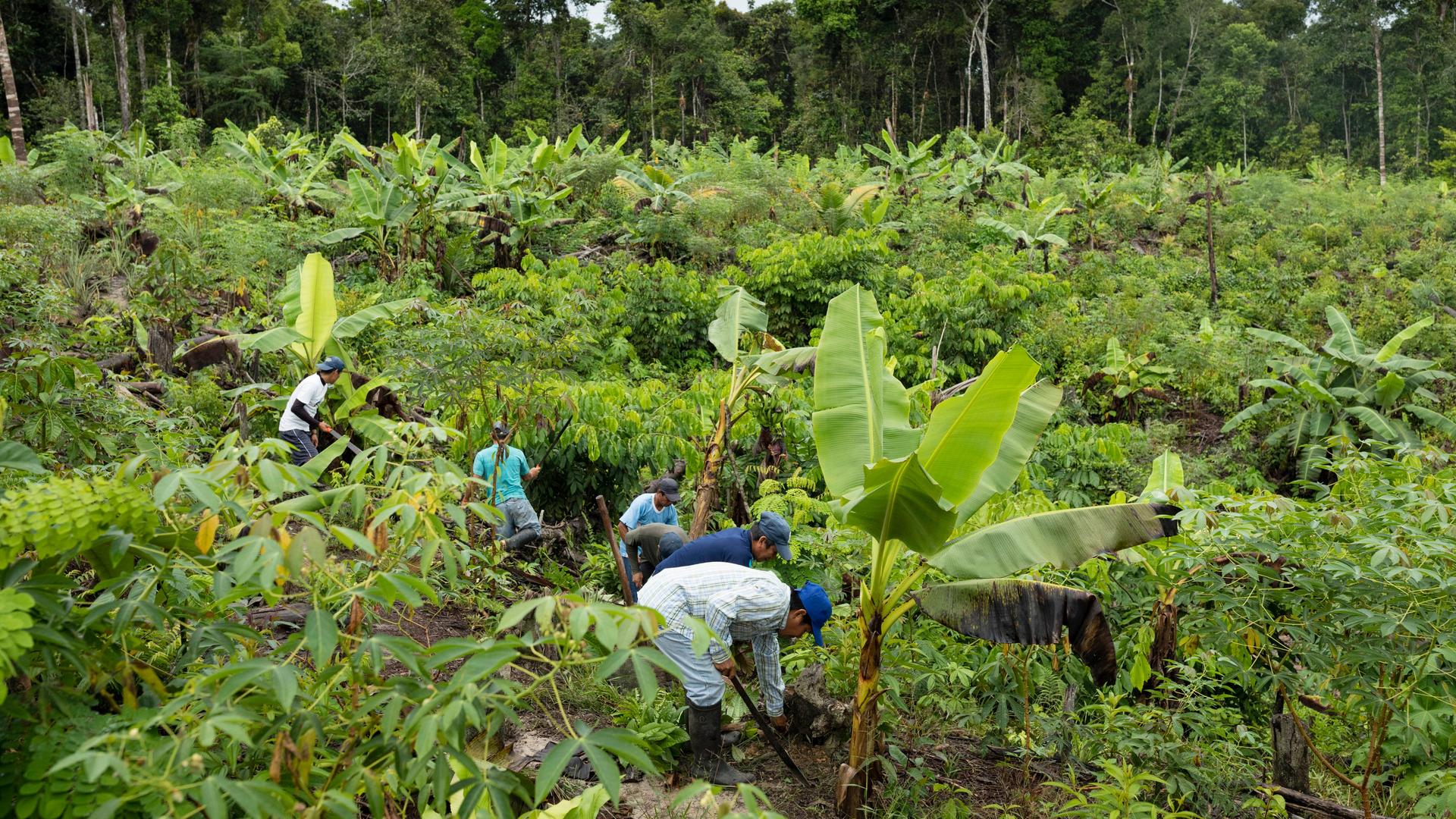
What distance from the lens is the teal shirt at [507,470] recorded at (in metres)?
6.36

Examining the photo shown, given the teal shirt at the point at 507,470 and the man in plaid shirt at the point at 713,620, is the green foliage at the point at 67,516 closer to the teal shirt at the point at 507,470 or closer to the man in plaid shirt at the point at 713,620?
the man in plaid shirt at the point at 713,620

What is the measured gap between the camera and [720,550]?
454cm

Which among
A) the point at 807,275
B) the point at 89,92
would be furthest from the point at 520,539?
the point at 89,92

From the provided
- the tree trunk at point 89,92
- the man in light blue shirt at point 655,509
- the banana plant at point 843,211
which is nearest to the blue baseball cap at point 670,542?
the man in light blue shirt at point 655,509

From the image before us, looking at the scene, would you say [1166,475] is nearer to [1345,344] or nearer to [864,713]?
[864,713]

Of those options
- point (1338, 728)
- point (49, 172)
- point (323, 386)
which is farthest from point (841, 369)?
point (49, 172)

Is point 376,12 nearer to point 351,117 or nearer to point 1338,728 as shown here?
point 351,117

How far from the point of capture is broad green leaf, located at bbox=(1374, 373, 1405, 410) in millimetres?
10989

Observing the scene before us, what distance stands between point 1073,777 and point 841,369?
192 cm

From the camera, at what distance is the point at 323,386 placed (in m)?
6.87

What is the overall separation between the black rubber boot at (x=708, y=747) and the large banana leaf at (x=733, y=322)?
317 cm

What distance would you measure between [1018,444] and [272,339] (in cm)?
571

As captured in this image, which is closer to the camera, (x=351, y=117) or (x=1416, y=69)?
(x=351, y=117)

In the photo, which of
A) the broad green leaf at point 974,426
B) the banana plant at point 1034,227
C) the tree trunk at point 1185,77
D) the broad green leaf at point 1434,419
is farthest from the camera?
the tree trunk at point 1185,77
